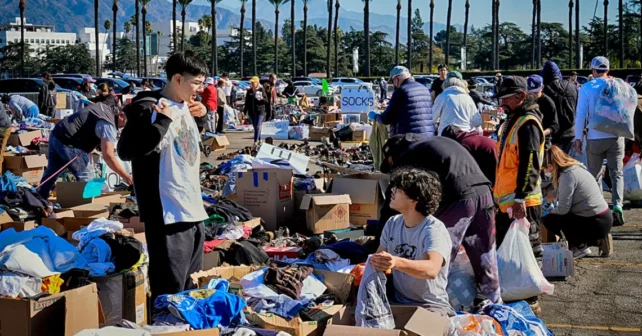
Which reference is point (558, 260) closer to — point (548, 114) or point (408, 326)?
point (548, 114)

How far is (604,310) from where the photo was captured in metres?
6.50

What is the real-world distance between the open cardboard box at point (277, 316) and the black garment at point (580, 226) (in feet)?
9.82

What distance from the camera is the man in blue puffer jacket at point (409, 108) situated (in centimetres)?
903

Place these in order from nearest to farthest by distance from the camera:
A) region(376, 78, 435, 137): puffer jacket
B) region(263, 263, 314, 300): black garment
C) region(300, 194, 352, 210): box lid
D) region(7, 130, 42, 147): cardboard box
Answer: region(263, 263, 314, 300): black garment
region(300, 194, 352, 210): box lid
region(376, 78, 435, 137): puffer jacket
region(7, 130, 42, 147): cardboard box

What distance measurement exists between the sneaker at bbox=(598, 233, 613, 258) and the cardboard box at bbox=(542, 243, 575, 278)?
2.78ft

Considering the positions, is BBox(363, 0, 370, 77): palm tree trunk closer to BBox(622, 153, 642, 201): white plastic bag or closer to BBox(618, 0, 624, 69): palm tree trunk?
BBox(618, 0, 624, 69): palm tree trunk

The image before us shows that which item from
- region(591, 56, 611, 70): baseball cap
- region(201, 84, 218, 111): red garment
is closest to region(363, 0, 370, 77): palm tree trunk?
region(201, 84, 218, 111): red garment

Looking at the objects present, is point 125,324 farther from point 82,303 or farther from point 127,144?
point 127,144

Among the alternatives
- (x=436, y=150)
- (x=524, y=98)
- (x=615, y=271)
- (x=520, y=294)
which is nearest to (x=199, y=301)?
(x=436, y=150)

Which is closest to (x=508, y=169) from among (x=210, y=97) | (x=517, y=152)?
(x=517, y=152)

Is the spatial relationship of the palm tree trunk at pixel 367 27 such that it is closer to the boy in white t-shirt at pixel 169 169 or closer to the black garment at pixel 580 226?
the black garment at pixel 580 226

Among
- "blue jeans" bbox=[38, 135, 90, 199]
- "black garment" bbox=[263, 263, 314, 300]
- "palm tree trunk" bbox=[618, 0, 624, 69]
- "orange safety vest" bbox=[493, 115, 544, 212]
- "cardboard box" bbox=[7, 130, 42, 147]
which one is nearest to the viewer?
"black garment" bbox=[263, 263, 314, 300]

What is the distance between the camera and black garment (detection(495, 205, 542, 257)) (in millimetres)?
6773

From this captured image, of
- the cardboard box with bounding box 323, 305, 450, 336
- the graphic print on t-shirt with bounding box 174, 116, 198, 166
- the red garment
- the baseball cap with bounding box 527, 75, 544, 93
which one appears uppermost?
the red garment
